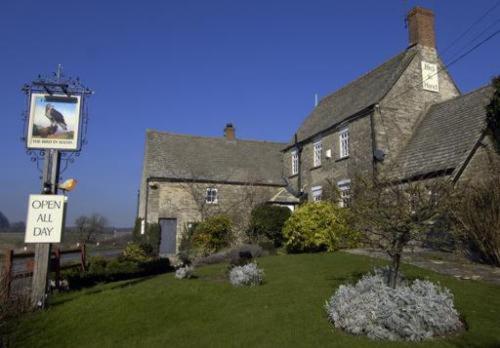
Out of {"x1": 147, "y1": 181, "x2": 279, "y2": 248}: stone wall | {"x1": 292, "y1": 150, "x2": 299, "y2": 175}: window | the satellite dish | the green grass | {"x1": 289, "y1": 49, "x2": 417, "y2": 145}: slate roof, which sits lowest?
the green grass

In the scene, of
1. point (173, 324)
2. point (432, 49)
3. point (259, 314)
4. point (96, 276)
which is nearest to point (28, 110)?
point (96, 276)

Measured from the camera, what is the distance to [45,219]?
10.9 metres

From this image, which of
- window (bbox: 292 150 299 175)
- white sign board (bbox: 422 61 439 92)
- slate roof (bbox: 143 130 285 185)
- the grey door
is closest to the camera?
white sign board (bbox: 422 61 439 92)

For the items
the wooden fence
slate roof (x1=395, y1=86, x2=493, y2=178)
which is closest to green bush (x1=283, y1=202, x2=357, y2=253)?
slate roof (x1=395, y1=86, x2=493, y2=178)

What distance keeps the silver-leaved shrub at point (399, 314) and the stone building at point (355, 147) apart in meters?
3.33

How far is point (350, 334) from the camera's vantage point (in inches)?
271

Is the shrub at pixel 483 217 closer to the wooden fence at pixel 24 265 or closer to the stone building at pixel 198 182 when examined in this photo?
the wooden fence at pixel 24 265

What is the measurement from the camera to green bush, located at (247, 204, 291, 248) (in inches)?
965

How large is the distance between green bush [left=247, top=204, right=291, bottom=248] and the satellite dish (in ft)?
20.3

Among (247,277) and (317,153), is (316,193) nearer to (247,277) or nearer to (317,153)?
(317,153)

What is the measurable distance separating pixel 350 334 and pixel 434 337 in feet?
3.98

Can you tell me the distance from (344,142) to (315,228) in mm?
7367

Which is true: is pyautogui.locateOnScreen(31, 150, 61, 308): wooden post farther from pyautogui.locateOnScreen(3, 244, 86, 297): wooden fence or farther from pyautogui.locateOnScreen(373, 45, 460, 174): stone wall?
pyautogui.locateOnScreen(373, 45, 460, 174): stone wall

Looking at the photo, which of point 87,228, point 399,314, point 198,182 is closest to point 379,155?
point 198,182
